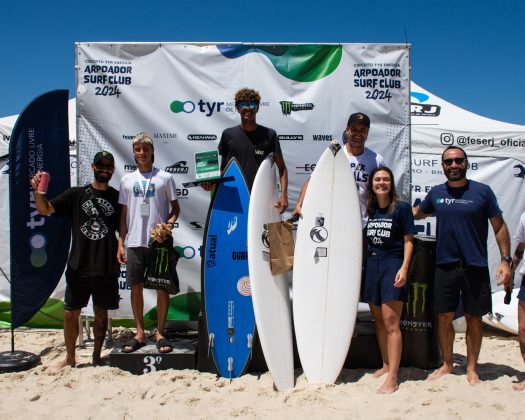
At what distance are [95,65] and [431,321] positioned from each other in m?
3.35

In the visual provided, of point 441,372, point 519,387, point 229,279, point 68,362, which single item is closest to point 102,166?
point 229,279

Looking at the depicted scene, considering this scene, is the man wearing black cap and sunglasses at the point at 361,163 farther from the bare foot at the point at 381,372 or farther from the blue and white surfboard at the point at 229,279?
the bare foot at the point at 381,372

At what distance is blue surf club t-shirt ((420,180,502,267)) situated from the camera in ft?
9.44

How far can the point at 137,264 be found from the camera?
3297mm

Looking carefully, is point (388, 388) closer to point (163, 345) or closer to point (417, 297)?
point (417, 297)

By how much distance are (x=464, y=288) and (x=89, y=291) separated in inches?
94.6

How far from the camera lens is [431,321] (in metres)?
3.26

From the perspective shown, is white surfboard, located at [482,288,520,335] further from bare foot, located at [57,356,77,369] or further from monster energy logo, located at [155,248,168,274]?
bare foot, located at [57,356,77,369]

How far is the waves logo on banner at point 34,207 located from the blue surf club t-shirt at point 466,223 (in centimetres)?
274

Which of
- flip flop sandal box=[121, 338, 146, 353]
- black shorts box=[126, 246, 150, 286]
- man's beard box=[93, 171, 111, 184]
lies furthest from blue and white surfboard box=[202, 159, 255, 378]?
man's beard box=[93, 171, 111, 184]

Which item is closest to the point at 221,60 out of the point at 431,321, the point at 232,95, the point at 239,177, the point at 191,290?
the point at 232,95

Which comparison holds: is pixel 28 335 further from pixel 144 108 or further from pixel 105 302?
pixel 144 108

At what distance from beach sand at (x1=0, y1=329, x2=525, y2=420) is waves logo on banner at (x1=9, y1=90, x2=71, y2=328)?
23.4 inches

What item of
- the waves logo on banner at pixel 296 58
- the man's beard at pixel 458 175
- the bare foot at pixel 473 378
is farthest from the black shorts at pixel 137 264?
the bare foot at pixel 473 378
